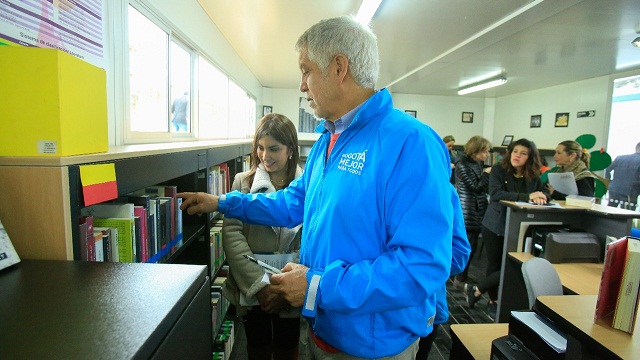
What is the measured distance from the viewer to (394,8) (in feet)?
10.7

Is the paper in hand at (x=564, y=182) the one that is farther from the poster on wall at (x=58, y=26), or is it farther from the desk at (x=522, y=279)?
the poster on wall at (x=58, y=26)

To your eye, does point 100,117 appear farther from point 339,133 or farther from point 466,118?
point 466,118

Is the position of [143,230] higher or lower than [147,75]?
lower

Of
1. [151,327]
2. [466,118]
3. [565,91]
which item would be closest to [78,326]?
[151,327]

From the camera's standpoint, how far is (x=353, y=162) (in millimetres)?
965

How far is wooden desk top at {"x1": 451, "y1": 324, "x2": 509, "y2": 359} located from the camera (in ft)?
5.02

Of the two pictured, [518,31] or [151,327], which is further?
[518,31]

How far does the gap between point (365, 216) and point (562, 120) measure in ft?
27.9

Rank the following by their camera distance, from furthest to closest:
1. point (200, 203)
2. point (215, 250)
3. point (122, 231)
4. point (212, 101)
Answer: point (212, 101)
point (215, 250)
point (200, 203)
point (122, 231)

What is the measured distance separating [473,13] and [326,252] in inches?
134

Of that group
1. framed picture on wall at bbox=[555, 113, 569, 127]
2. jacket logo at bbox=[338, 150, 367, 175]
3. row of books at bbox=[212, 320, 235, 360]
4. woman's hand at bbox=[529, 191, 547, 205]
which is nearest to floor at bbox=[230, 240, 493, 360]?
row of books at bbox=[212, 320, 235, 360]

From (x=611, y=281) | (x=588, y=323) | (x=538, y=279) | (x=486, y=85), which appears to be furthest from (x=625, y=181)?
(x=588, y=323)

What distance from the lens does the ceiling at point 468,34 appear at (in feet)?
10.5

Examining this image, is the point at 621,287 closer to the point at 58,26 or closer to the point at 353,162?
the point at 353,162
